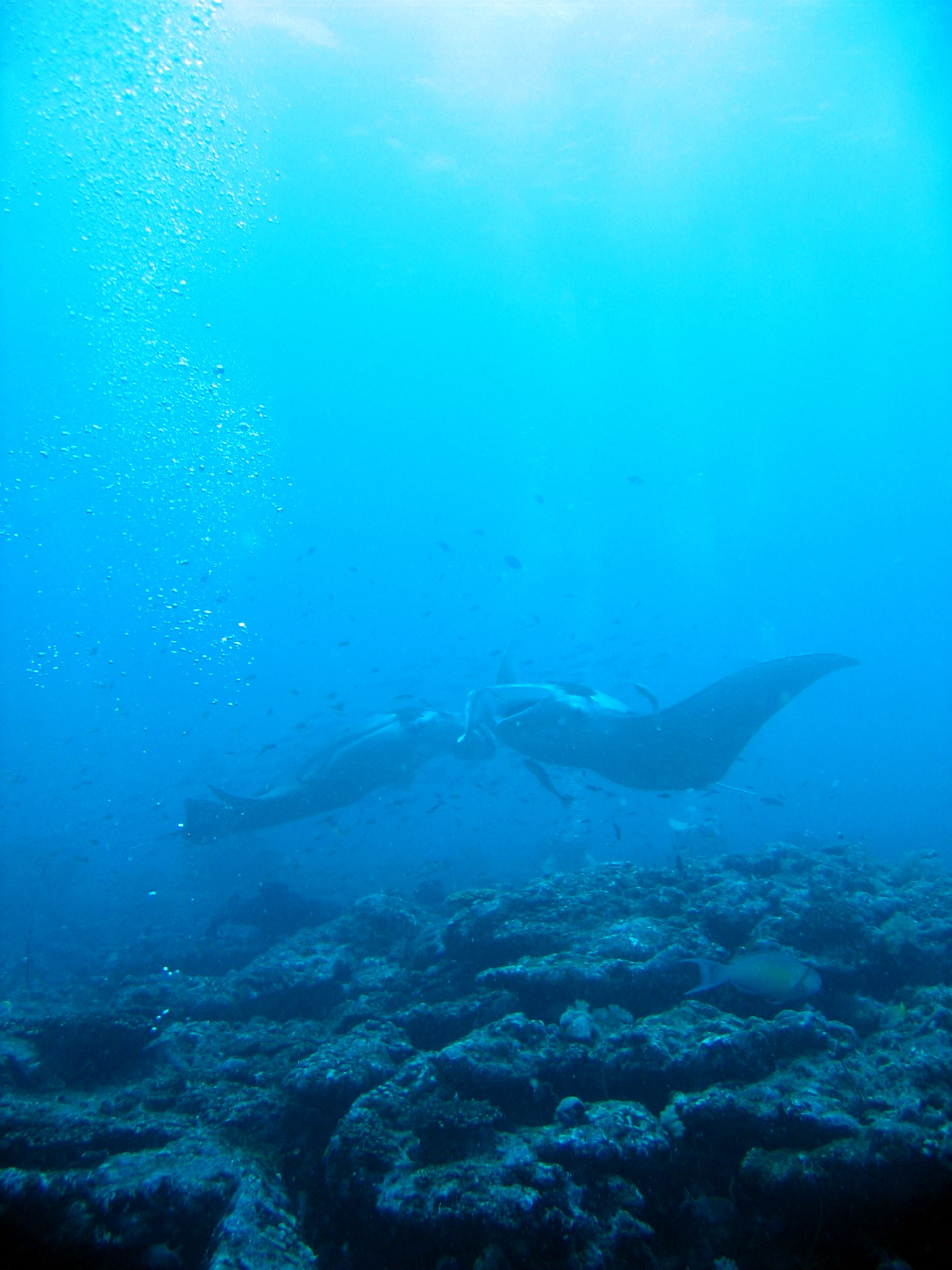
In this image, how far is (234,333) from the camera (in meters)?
37.0

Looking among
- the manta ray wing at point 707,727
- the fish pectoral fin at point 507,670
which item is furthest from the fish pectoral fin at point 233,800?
the manta ray wing at point 707,727

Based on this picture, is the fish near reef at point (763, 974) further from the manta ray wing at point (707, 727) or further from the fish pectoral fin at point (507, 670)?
the fish pectoral fin at point (507, 670)

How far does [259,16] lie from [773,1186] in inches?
1273

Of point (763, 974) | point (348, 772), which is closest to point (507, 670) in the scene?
point (348, 772)

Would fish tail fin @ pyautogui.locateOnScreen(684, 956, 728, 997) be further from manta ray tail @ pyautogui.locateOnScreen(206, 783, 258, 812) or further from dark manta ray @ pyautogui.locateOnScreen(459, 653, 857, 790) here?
manta ray tail @ pyautogui.locateOnScreen(206, 783, 258, 812)

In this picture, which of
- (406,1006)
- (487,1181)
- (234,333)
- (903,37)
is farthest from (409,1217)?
(234,333)

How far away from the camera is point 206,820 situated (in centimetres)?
1335

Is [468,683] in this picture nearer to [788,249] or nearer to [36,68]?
[788,249]

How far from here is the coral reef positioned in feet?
9.57

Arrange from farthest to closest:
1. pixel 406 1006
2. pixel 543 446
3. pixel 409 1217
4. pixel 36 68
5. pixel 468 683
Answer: pixel 543 446 < pixel 468 683 < pixel 36 68 < pixel 406 1006 < pixel 409 1217

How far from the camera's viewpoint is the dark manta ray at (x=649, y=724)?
1033 cm

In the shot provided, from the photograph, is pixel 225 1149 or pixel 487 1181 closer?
pixel 487 1181

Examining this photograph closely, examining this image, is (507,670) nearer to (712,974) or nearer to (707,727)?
(707,727)

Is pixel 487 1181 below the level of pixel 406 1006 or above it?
above
